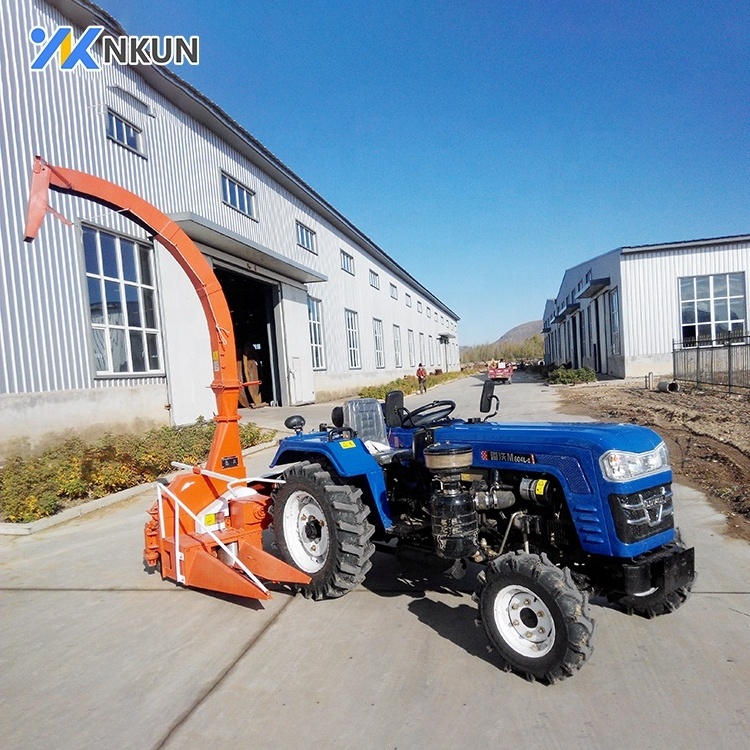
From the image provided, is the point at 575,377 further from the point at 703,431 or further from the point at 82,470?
the point at 82,470

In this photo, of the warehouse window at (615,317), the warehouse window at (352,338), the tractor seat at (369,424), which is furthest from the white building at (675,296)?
the tractor seat at (369,424)

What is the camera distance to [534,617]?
2801mm

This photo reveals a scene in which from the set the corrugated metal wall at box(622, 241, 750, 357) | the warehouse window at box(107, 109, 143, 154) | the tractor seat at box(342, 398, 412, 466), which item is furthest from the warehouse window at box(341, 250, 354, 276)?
the tractor seat at box(342, 398, 412, 466)

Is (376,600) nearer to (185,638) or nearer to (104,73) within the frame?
(185,638)

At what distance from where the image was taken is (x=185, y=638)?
132 inches

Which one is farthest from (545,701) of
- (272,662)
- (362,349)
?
(362,349)

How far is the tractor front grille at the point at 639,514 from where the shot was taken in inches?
109

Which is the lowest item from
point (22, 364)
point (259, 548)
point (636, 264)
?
point (259, 548)

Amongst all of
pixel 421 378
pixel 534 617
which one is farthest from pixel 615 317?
pixel 534 617

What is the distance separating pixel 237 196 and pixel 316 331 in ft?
21.3

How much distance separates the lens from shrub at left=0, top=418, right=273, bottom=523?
20.3 ft

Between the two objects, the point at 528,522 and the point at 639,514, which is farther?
the point at 528,522

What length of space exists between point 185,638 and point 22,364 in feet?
22.6

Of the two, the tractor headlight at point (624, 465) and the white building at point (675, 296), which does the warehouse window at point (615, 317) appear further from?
the tractor headlight at point (624, 465)
